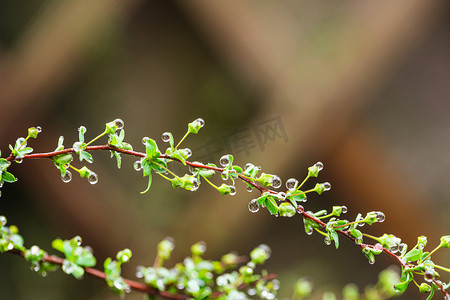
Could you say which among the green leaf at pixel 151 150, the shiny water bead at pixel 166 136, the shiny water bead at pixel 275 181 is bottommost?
the green leaf at pixel 151 150

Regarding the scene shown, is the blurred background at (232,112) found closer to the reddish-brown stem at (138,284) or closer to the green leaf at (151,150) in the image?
the reddish-brown stem at (138,284)

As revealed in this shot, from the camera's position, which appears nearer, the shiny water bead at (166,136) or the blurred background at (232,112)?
the shiny water bead at (166,136)

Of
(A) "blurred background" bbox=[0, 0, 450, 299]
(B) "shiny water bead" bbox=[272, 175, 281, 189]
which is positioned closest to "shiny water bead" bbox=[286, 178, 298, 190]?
(B) "shiny water bead" bbox=[272, 175, 281, 189]

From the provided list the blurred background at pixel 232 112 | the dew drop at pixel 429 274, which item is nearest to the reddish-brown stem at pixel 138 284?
the dew drop at pixel 429 274

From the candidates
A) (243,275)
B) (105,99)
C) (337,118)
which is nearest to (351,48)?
(337,118)

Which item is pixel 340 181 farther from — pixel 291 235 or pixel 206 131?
pixel 206 131

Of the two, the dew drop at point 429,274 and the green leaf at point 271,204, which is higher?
the green leaf at point 271,204

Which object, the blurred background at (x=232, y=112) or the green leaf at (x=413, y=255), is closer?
the green leaf at (x=413, y=255)

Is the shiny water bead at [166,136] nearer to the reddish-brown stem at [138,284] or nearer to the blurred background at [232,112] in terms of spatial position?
the reddish-brown stem at [138,284]

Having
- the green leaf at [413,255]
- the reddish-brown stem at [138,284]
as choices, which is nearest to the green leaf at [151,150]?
the reddish-brown stem at [138,284]
